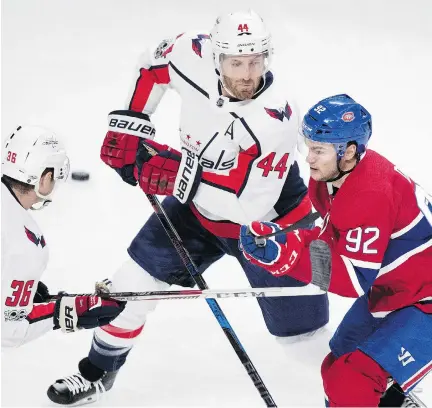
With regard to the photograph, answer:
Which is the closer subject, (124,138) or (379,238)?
(379,238)

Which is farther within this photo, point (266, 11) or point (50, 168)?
point (266, 11)

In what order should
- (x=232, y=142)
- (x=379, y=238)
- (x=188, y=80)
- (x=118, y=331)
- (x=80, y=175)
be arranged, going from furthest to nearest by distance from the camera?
1. (x=80, y=175)
2. (x=118, y=331)
3. (x=188, y=80)
4. (x=232, y=142)
5. (x=379, y=238)

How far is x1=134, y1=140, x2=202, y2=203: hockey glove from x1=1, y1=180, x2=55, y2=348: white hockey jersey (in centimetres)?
51

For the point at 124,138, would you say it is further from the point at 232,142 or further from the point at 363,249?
the point at 363,249

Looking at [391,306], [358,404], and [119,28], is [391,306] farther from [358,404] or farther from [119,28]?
[119,28]

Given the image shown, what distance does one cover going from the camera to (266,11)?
5730 millimetres

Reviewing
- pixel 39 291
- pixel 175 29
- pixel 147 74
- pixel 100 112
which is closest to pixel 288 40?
pixel 175 29

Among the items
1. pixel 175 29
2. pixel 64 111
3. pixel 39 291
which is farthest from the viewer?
pixel 175 29

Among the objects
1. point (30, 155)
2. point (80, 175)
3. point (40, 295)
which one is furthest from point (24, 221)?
point (80, 175)

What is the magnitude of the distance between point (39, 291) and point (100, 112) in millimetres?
1979

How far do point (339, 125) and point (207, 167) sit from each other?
1.93 ft

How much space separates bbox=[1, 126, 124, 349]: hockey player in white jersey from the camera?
2.64 m

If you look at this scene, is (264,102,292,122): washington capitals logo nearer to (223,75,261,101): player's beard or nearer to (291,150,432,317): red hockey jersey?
(223,75,261,101): player's beard

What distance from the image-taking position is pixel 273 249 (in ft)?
8.56
